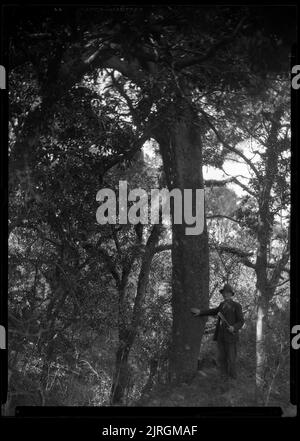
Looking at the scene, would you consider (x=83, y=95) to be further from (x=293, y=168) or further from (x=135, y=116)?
(x=293, y=168)

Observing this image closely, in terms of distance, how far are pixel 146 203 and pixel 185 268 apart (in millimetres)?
1466

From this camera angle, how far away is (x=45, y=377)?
31.1ft

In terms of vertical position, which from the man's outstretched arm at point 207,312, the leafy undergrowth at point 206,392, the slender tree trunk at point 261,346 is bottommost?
the leafy undergrowth at point 206,392

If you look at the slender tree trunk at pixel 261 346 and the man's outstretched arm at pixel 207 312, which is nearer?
the slender tree trunk at pixel 261 346

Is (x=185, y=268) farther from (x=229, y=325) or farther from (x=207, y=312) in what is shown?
(x=229, y=325)

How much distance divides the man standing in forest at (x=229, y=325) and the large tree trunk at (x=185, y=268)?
27.7 inches

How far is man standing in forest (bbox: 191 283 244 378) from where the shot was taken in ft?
33.0

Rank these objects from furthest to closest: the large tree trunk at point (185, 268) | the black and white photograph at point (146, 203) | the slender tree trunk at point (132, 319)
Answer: the slender tree trunk at point (132, 319), the large tree trunk at point (185, 268), the black and white photograph at point (146, 203)

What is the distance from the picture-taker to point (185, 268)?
11.2 meters

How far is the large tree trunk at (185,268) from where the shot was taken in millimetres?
10875

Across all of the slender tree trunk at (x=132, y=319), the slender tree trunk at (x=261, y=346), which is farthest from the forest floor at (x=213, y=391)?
the slender tree trunk at (x=132, y=319)

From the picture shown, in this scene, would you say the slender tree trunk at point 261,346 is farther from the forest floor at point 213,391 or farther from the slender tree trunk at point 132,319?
the slender tree trunk at point 132,319

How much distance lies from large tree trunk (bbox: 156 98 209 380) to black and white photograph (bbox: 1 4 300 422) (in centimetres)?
3

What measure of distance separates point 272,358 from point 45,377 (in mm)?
3697
